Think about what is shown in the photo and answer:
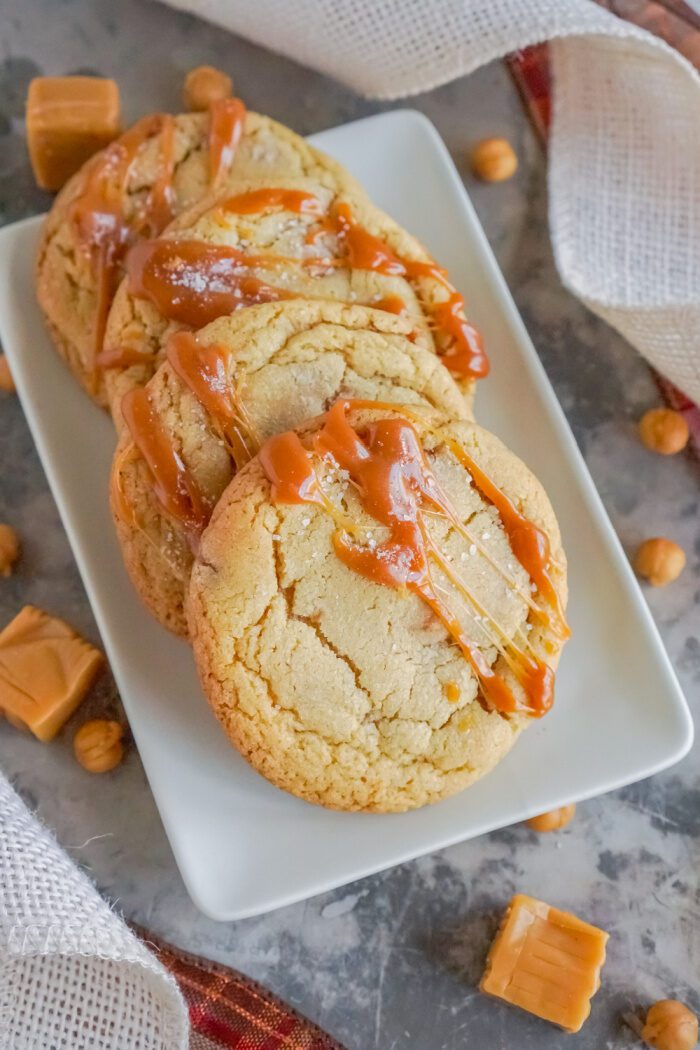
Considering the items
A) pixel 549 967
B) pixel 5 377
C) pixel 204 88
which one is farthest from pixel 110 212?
pixel 549 967

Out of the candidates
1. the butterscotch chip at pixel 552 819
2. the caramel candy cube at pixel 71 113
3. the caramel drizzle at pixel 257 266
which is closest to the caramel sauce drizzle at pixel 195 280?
the caramel drizzle at pixel 257 266

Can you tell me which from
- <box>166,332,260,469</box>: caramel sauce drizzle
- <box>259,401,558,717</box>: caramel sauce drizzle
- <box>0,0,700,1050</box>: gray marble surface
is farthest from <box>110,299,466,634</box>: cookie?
<box>0,0,700,1050</box>: gray marble surface

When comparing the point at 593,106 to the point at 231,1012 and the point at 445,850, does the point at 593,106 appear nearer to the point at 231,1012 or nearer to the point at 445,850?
the point at 445,850

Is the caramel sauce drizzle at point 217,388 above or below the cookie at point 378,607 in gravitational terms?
above

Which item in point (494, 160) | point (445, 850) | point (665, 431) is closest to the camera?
point (445, 850)

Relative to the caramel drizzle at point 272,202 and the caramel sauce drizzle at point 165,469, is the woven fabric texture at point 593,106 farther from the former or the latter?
the caramel sauce drizzle at point 165,469
